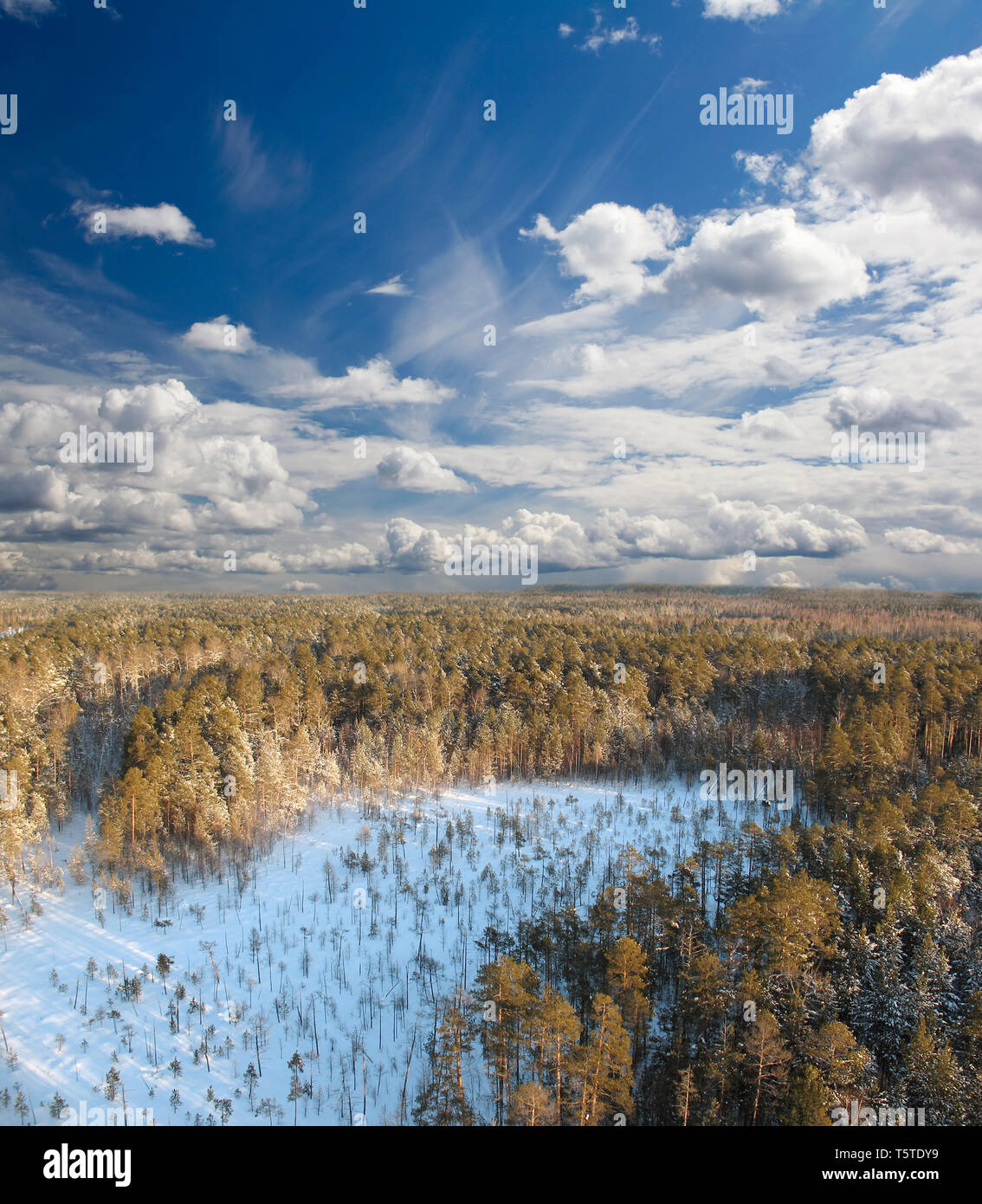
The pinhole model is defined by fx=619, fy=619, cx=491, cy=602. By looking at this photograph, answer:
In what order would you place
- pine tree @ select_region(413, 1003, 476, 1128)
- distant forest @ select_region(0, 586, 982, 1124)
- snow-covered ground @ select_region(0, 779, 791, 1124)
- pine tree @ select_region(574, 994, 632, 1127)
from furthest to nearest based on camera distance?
snow-covered ground @ select_region(0, 779, 791, 1124)
distant forest @ select_region(0, 586, 982, 1124)
pine tree @ select_region(413, 1003, 476, 1128)
pine tree @ select_region(574, 994, 632, 1127)

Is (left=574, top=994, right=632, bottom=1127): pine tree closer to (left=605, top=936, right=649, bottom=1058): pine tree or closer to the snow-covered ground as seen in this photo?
(left=605, top=936, right=649, bottom=1058): pine tree

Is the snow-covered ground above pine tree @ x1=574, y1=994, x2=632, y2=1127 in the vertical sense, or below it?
→ below

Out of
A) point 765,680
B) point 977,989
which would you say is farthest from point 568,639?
point 977,989

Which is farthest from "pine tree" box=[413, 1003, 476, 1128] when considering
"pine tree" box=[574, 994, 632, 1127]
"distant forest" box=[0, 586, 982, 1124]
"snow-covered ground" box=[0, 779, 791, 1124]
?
"pine tree" box=[574, 994, 632, 1127]

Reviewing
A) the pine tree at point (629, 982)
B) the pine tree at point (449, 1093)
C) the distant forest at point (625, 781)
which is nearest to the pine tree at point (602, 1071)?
the distant forest at point (625, 781)

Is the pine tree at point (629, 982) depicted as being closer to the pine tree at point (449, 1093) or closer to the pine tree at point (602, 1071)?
the pine tree at point (602, 1071)

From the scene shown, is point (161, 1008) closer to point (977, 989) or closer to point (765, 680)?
point (977, 989)
